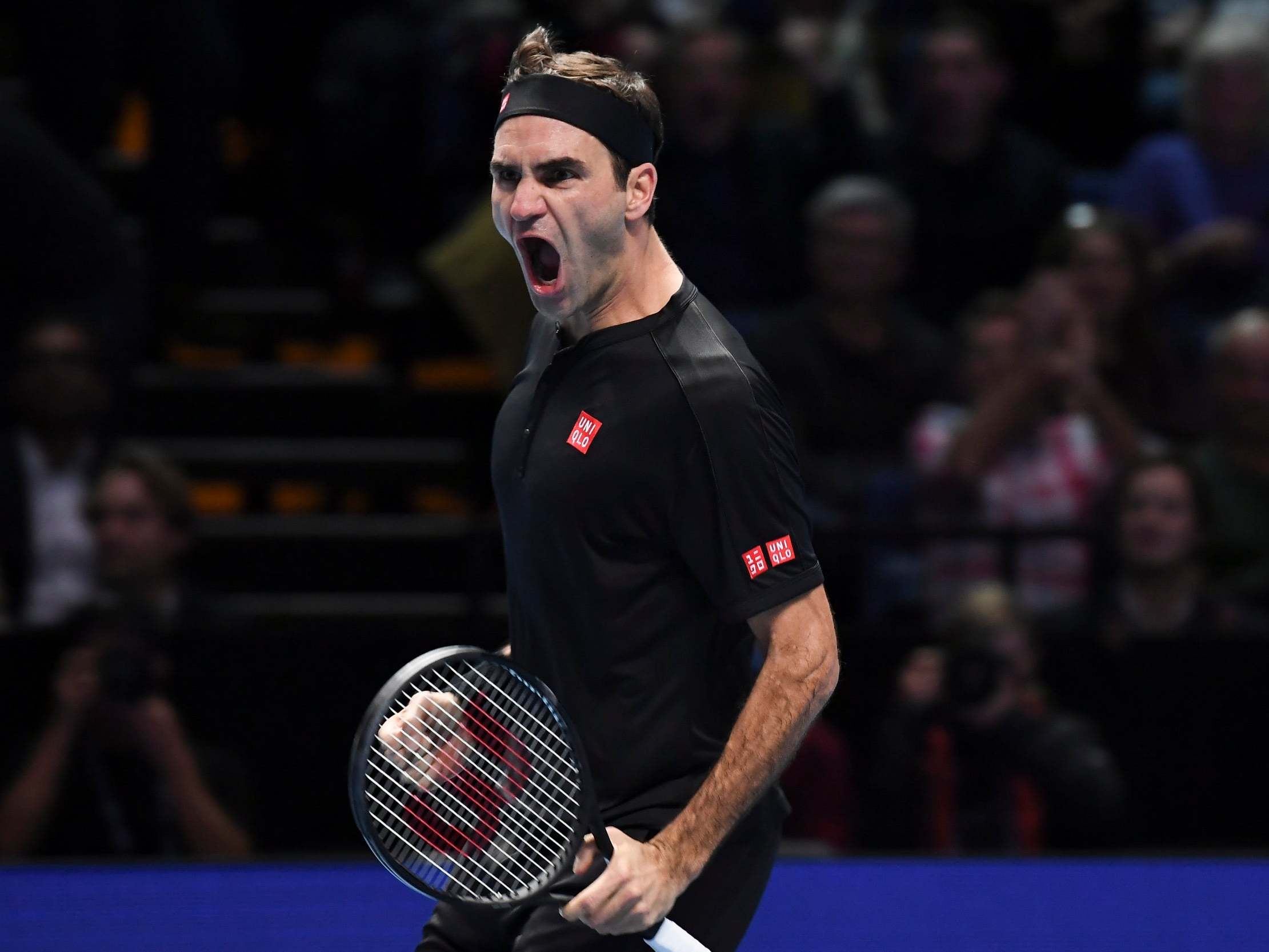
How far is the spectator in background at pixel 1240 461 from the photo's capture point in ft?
15.5

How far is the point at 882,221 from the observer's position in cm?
521

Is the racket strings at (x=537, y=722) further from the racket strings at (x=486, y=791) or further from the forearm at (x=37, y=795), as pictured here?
the forearm at (x=37, y=795)

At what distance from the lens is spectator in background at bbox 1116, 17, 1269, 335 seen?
5.45 meters

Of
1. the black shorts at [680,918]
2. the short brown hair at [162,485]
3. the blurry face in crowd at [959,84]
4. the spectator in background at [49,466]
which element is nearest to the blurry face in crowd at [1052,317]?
the blurry face in crowd at [959,84]

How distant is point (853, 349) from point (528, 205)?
10.0 feet

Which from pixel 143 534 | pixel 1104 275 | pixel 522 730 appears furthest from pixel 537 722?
pixel 1104 275

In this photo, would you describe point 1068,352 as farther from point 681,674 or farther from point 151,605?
point 681,674

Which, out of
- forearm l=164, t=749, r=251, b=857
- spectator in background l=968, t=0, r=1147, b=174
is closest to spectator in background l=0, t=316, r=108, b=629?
forearm l=164, t=749, r=251, b=857

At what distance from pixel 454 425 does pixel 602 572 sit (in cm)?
415

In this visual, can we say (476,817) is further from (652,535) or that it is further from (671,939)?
(652,535)

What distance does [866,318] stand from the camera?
204 inches

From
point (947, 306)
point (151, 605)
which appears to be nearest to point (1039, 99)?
point (947, 306)

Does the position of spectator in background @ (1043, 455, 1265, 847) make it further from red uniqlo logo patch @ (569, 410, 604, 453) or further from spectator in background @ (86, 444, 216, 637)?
red uniqlo logo patch @ (569, 410, 604, 453)

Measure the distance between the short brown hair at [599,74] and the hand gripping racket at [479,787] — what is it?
0.60m
